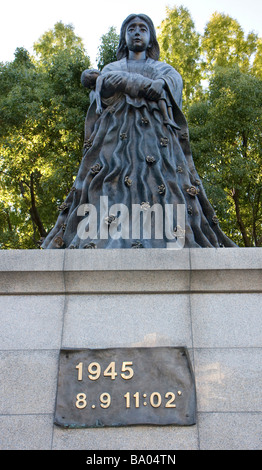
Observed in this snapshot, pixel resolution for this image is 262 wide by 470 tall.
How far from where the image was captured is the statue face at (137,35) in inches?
265

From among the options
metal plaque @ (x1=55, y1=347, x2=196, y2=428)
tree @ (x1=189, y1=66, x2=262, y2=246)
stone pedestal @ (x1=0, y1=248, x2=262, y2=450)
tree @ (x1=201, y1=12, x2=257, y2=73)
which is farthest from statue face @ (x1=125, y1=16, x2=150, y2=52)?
tree @ (x1=201, y1=12, x2=257, y2=73)

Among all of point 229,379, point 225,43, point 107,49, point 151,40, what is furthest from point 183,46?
point 229,379

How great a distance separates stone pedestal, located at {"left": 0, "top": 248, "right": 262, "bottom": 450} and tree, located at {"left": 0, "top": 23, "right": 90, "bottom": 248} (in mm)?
8791

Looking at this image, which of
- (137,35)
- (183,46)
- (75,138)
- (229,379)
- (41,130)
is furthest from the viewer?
(183,46)

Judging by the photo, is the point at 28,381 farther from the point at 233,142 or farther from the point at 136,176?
the point at 233,142

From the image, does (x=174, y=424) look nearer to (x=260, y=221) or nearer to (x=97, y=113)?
(x=97, y=113)

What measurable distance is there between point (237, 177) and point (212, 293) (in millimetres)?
9108

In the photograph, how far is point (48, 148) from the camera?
1377cm

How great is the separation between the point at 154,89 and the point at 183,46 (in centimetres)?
1283

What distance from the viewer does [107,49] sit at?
44.0 feet

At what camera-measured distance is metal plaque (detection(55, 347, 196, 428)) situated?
379 cm

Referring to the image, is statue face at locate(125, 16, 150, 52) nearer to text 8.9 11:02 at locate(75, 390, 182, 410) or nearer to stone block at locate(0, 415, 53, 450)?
text 8.9 11:02 at locate(75, 390, 182, 410)

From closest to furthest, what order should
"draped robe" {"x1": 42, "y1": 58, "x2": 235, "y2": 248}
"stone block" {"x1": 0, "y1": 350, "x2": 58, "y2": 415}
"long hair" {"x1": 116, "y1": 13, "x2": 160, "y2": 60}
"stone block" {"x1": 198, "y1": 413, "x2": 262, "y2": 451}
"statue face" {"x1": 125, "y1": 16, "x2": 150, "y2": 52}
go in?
"stone block" {"x1": 198, "y1": 413, "x2": 262, "y2": 451} → "stone block" {"x1": 0, "y1": 350, "x2": 58, "y2": 415} → "draped robe" {"x1": 42, "y1": 58, "x2": 235, "y2": 248} → "statue face" {"x1": 125, "y1": 16, "x2": 150, "y2": 52} → "long hair" {"x1": 116, "y1": 13, "x2": 160, "y2": 60}

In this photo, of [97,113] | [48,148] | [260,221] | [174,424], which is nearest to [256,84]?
[260,221]
